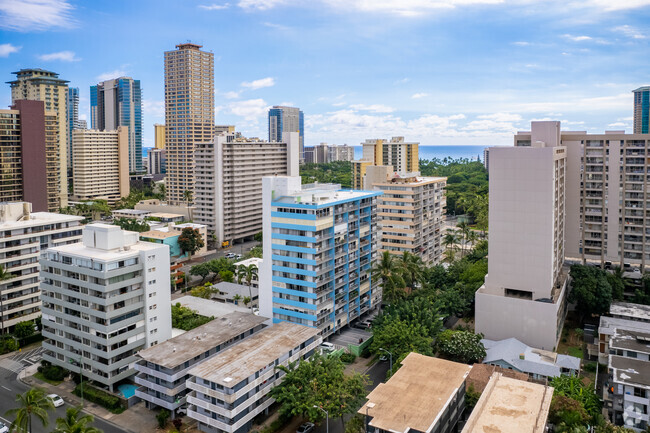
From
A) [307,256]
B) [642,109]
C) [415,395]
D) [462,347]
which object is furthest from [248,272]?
[642,109]

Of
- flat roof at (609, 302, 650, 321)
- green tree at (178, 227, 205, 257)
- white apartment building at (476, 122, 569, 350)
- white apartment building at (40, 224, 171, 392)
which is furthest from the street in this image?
flat roof at (609, 302, 650, 321)

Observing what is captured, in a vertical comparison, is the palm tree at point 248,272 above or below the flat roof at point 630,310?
above

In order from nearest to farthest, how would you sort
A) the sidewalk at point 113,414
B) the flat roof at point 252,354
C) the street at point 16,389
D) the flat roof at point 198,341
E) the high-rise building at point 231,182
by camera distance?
the flat roof at point 252,354 → the street at point 16,389 → the sidewalk at point 113,414 → the flat roof at point 198,341 → the high-rise building at point 231,182

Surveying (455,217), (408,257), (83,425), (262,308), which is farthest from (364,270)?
(455,217)

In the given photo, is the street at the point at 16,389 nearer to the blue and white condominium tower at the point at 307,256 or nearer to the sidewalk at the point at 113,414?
the sidewalk at the point at 113,414

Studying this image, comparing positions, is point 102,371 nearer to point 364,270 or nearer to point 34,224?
point 34,224

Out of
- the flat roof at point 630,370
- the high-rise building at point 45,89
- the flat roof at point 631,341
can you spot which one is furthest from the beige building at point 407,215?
the high-rise building at point 45,89

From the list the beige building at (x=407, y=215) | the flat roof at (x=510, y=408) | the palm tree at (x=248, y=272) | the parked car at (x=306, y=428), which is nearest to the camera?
the flat roof at (x=510, y=408)

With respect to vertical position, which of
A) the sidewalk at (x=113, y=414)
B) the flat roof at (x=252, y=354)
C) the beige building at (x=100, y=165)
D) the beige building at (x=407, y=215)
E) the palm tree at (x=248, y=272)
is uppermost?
the beige building at (x=100, y=165)
